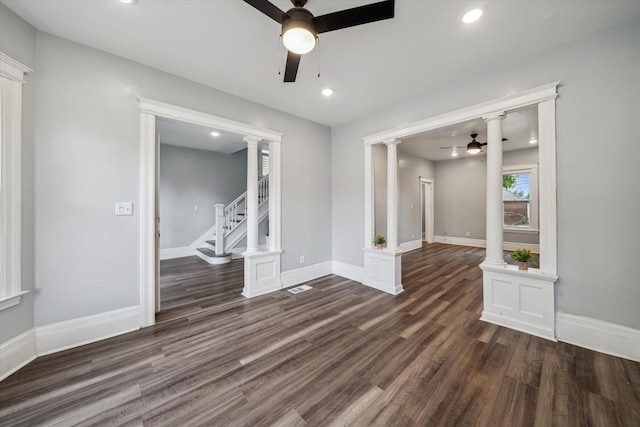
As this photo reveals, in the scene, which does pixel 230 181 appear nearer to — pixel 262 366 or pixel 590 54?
pixel 262 366

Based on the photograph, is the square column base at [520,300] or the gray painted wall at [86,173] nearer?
the gray painted wall at [86,173]

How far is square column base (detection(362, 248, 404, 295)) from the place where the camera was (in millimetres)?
3578

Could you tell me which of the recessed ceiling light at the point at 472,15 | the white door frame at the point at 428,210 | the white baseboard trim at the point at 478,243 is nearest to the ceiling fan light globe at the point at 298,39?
the recessed ceiling light at the point at 472,15

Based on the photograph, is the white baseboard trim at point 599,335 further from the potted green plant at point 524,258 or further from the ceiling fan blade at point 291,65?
the ceiling fan blade at point 291,65

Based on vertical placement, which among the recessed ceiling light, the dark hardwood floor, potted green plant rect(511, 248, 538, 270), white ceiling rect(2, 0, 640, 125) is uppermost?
white ceiling rect(2, 0, 640, 125)

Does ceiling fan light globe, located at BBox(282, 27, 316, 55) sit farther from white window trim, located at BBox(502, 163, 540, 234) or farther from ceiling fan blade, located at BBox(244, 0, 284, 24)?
white window trim, located at BBox(502, 163, 540, 234)

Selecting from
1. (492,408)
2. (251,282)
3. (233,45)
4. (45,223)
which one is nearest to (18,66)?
(45,223)

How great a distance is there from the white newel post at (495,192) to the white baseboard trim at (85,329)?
4068 millimetres

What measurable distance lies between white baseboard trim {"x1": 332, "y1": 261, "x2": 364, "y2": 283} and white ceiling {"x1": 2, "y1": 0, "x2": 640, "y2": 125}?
2901mm

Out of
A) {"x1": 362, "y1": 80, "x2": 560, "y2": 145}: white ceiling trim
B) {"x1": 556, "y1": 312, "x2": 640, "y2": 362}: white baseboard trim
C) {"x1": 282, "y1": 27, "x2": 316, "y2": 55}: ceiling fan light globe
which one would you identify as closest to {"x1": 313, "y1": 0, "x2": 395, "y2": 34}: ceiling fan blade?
{"x1": 282, "y1": 27, "x2": 316, "y2": 55}: ceiling fan light globe

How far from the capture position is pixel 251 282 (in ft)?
11.3

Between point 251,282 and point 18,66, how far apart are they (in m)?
3.08

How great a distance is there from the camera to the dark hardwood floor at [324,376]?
147 cm

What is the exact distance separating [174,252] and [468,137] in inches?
304
